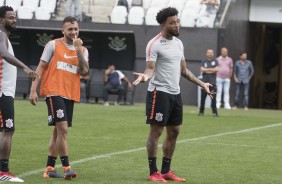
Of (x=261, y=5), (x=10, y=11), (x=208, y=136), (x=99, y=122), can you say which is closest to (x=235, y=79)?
(x=261, y=5)

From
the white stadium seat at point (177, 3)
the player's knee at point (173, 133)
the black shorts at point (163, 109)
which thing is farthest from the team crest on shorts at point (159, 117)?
the white stadium seat at point (177, 3)

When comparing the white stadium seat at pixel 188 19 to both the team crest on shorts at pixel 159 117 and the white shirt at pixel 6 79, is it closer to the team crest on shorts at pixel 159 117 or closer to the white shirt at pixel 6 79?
the team crest on shorts at pixel 159 117

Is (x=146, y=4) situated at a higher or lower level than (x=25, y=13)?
higher

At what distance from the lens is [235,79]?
3512 centimetres

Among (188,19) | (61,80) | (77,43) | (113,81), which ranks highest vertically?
(188,19)

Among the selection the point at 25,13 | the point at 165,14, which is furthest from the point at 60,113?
the point at 25,13

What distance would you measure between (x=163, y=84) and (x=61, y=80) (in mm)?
1257

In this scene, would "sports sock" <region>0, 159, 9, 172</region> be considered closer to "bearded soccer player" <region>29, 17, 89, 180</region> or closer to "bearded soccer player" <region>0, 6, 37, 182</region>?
"bearded soccer player" <region>0, 6, 37, 182</region>

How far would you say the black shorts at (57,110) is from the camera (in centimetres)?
1122

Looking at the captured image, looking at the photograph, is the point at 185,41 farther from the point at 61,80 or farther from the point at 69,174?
the point at 69,174

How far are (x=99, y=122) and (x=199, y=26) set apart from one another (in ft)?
47.5

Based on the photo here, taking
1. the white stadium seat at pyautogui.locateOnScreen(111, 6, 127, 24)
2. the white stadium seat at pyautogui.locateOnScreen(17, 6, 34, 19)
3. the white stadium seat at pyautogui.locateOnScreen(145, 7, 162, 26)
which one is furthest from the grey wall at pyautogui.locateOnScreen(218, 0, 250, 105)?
the white stadium seat at pyautogui.locateOnScreen(17, 6, 34, 19)

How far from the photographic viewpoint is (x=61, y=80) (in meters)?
11.4

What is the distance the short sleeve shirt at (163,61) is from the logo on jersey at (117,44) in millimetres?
23851
